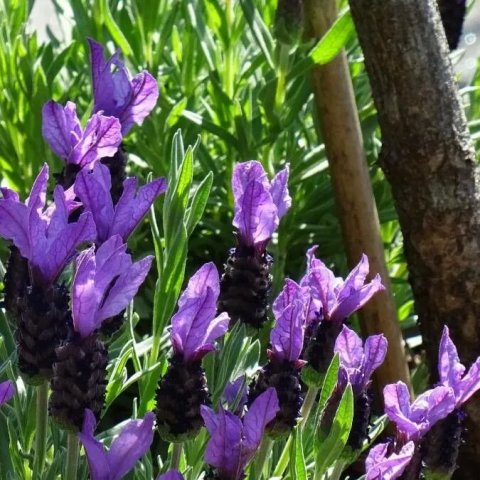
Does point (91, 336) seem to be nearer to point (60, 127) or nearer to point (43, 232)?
point (43, 232)

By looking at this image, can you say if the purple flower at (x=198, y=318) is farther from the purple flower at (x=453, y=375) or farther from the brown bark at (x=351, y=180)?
the brown bark at (x=351, y=180)

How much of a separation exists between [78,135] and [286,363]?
0.75 ft

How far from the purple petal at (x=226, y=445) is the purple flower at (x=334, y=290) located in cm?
15

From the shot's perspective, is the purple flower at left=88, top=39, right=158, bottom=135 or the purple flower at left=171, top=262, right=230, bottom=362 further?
the purple flower at left=88, top=39, right=158, bottom=135

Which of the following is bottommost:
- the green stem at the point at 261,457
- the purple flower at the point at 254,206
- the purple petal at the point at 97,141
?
the green stem at the point at 261,457

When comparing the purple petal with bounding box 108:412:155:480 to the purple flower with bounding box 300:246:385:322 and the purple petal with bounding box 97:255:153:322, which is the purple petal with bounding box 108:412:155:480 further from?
the purple flower with bounding box 300:246:385:322

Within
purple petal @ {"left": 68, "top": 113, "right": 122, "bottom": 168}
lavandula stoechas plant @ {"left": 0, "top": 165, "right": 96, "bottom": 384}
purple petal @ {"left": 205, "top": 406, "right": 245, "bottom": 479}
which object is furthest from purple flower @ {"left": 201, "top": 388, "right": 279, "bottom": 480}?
purple petal @ {"left": 68, "top": 113, "right": 122, "bottom": 168}

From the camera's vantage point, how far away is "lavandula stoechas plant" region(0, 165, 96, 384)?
667 millimetres

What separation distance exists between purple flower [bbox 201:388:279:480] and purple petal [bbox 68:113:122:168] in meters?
0.21

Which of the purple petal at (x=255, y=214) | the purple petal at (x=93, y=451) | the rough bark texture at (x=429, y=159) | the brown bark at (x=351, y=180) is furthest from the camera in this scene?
the brown bark at (x=351, y=180)

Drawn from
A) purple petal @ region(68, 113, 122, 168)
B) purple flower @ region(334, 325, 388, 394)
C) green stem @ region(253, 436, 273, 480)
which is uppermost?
purple petal @ region(68, 113, 122, 168)

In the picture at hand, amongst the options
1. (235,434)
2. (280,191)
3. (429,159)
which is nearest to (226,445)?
(235,434)

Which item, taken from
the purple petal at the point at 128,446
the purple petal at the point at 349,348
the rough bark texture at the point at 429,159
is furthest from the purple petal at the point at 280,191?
the rough bark texture at the point at 429,159

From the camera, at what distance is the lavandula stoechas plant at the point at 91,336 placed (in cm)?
64
